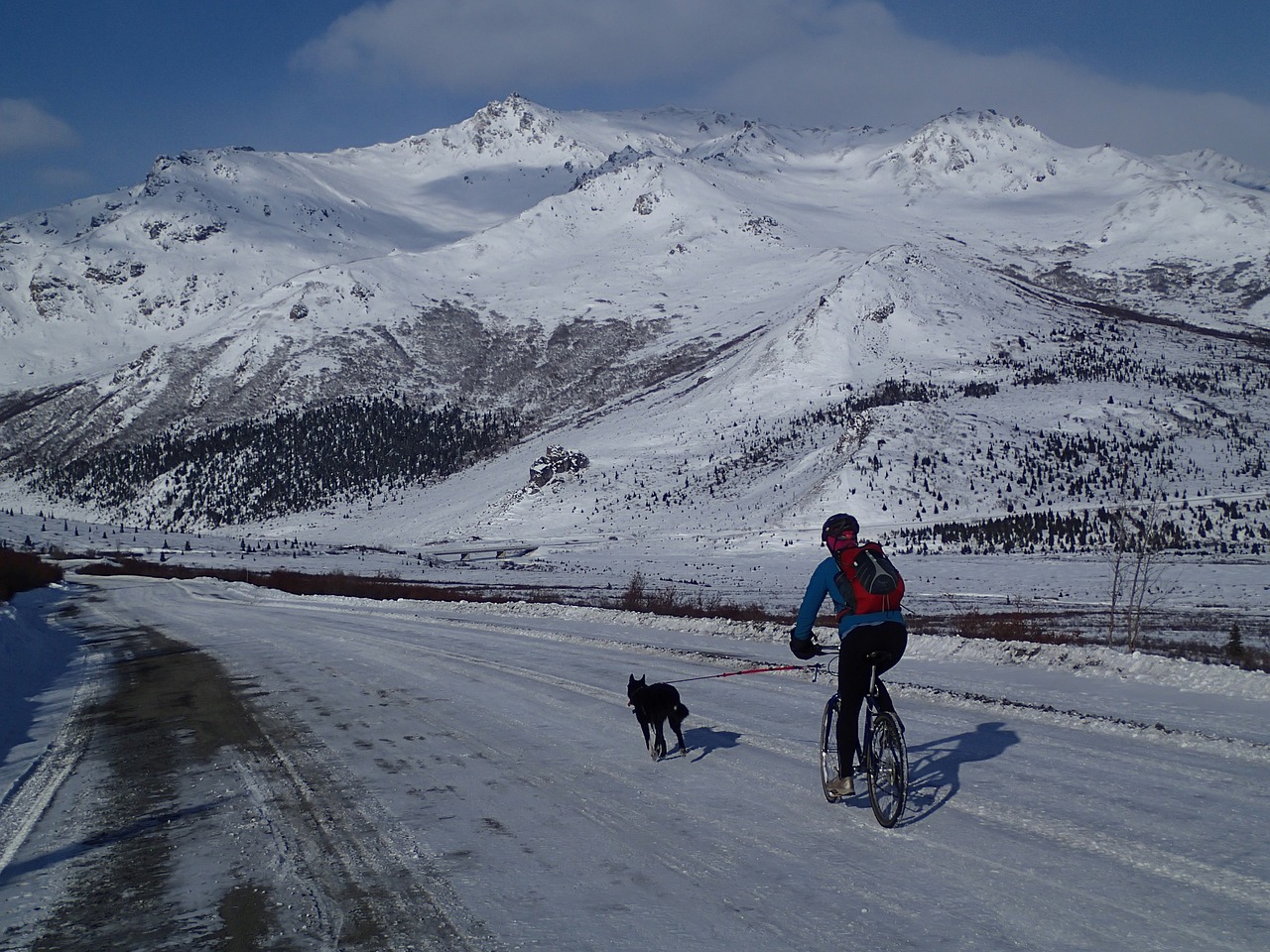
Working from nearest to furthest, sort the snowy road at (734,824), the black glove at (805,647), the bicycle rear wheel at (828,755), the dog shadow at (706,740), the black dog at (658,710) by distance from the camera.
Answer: the snowy road at (734,824)
the black glove at (805,647)
the bicycle rear wheel at (828,755)
the black dog at (658,710)
the dog shadow at (706,740)

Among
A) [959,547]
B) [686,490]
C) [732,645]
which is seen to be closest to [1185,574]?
[959,547]

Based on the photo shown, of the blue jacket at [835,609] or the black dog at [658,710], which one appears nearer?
the blue jacket at [835,609]

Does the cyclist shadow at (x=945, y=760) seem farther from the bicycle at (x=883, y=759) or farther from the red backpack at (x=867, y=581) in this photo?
the red backpack at (x=867, y=581)

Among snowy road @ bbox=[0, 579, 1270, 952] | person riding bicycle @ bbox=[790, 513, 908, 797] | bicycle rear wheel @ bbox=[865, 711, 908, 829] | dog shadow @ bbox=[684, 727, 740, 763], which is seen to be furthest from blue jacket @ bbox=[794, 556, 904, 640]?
dog shadow @ bbox=[684, 727, 740, 763]

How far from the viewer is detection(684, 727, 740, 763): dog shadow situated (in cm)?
954

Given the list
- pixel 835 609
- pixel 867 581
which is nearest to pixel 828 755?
pixel 835 609

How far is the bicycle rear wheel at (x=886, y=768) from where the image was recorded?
675 centimetres

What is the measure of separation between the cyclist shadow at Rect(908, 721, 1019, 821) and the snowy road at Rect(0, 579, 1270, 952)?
0.04m

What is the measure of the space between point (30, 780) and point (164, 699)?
16.5 ft

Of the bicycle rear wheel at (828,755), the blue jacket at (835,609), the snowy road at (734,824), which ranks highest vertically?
the blue jacket at (835,609)

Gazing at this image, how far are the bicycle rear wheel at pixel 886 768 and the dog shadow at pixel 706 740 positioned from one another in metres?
2.64

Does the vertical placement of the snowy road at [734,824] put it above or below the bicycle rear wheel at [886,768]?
below

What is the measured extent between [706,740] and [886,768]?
3.44 meters

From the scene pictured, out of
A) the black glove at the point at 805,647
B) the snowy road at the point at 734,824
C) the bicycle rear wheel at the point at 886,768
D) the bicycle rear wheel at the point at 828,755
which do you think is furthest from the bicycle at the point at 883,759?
the black glove at the point at 805,647
